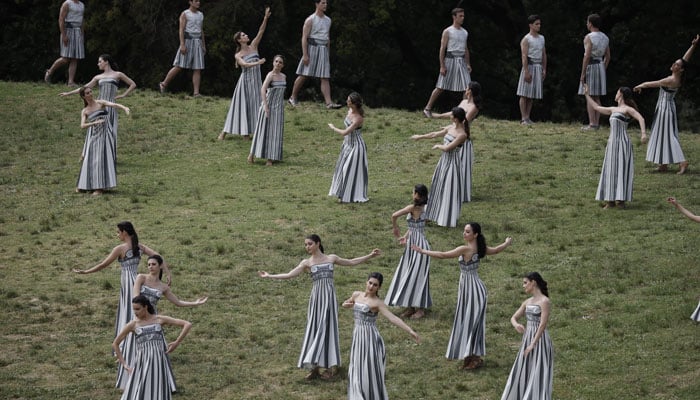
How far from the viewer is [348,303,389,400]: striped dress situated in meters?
16.5

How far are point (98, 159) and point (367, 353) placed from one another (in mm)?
11118

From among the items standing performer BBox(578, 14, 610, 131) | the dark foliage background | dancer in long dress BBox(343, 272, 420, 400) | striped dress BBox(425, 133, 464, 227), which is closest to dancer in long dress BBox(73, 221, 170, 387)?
dancer in long dress BBox(343, 272, 420, 400)

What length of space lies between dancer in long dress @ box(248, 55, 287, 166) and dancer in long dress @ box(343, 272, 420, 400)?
10.8 metres

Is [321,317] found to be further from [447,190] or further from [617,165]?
[617,165]

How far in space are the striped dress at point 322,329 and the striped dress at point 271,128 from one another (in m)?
9.85

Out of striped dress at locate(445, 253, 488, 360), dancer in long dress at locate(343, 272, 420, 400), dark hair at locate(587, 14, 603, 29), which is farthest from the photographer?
dark hair at locate(587, 14, 603, 29)

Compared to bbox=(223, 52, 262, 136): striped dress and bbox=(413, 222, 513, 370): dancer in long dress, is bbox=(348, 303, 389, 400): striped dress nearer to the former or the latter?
bbox=(413, 222, 513, 370): dancer in long dress

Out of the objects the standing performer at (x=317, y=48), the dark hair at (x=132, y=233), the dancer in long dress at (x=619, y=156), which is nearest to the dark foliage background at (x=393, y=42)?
the standing performer at (x=317, y=48)

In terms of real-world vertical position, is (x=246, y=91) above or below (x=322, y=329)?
above

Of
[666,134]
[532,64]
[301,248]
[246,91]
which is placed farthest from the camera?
[532,64]

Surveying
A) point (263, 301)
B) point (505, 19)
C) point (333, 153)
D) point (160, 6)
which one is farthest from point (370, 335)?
point (505, 19)

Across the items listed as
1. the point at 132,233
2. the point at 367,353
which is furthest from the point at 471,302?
the point at 132,233

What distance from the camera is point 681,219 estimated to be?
2439cm

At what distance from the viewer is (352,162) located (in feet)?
81.6
